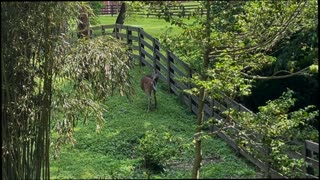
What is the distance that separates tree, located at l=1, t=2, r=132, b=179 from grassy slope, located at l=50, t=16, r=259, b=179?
0.95 m

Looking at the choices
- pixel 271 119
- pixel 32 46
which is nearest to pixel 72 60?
pixel 32 46

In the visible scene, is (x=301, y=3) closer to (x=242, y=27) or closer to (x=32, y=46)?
(x=242, y=27)

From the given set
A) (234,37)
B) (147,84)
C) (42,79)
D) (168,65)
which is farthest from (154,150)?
(168,65)

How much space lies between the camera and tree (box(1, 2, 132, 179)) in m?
3.75

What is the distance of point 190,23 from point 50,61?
1.13 meters

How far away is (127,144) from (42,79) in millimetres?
3036

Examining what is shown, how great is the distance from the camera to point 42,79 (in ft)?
14.3

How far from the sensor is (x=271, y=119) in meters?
4.64

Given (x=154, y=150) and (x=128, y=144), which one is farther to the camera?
(x=128, y=144)

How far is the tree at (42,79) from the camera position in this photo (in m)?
3.75

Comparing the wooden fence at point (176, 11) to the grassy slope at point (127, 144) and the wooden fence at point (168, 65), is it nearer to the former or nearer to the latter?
the grassy slope at point (127, 144)

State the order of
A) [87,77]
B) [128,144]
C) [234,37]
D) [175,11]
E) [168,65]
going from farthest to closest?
[168,65] < [128,144] < [87,77] < [234,37] < [175,11]

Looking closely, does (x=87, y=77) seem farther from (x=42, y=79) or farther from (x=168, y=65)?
(x=168, y=65)

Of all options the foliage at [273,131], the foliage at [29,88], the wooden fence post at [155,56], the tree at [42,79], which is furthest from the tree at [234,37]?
the wooden fence post at [155,56]
